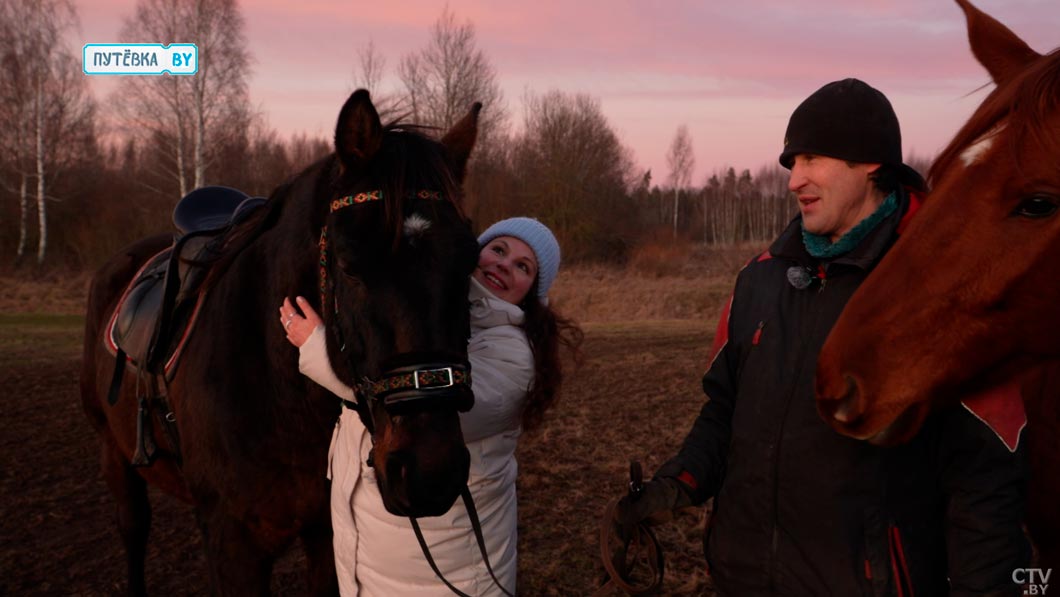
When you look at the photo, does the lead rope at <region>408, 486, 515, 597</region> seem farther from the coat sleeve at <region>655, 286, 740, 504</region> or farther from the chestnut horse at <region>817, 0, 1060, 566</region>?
the chestnut horse at <region>817, 0, 1060, 566</region>

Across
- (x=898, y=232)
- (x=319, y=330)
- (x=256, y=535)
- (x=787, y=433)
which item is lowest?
(x=256, y=535)

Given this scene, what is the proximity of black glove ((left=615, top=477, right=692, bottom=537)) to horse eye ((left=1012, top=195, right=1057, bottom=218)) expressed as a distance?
104 centimetres

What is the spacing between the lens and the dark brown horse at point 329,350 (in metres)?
1.74

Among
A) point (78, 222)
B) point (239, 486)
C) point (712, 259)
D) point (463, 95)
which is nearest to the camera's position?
point (239, 486)

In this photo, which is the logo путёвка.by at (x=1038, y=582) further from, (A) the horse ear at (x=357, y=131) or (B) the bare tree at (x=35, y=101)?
(B) the bare tree at (x=35, y=101)

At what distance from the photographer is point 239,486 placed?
7.78 ft

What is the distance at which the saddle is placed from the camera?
279cm

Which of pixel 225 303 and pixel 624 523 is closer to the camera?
pixel 624 523

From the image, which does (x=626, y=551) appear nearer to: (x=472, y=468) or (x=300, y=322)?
(x=472, y=468)

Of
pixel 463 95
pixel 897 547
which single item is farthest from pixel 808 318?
pixel 463 95

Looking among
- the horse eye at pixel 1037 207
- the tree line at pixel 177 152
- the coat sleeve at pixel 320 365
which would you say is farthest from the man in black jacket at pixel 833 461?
the tree line at pixel 177 152

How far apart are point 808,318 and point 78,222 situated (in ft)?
90.5

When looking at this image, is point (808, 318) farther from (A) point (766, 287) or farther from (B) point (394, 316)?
(B) point (394, 316)

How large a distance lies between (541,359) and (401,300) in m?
0.72
